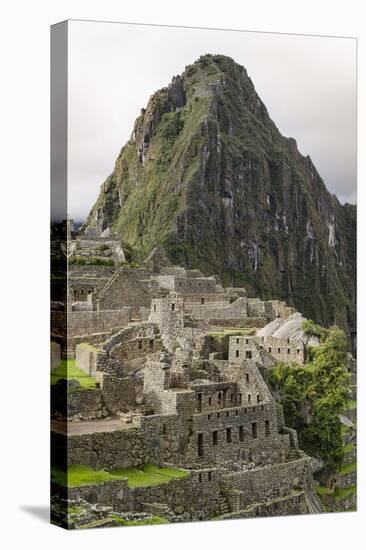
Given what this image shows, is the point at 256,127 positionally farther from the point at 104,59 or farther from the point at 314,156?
the point at 104,59

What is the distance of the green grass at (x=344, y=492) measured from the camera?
1123 inches

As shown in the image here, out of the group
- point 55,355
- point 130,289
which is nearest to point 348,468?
point 130,289

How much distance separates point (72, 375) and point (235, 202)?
7.09m

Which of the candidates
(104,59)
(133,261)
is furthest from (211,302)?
(104,59)

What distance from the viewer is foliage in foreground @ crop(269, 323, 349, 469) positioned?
2844cm

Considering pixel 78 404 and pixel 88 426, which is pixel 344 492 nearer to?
pixel 88 426

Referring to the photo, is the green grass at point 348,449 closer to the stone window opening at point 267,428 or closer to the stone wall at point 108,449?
the stone window opening at point 267,428

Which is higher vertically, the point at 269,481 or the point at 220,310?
the point at 220,310

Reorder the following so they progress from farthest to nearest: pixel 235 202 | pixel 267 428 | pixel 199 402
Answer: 1. pixel 235 202
2. pixel 267 428
3. pixel 199 402

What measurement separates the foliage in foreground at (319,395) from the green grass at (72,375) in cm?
463

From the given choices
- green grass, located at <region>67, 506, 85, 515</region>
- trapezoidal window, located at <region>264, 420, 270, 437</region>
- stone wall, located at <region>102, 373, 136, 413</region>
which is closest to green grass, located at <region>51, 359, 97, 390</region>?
stone wall, located at <region>102, 373, 136, 413</region>

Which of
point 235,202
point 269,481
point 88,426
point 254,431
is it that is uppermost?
point 235,202

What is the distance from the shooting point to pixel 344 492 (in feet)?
94.0

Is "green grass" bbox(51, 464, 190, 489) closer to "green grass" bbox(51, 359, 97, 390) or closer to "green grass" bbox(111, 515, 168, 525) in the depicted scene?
"green grass" bbox(111, 515, 168, 525)
